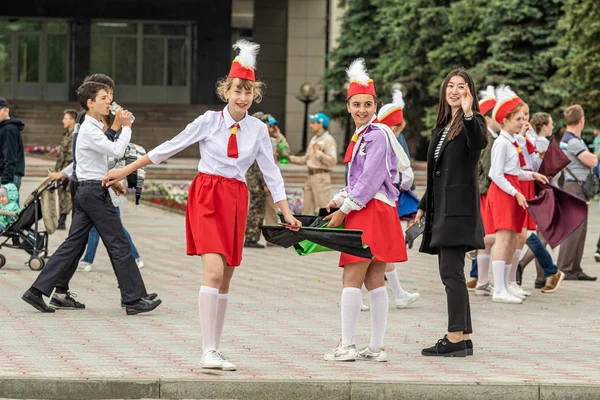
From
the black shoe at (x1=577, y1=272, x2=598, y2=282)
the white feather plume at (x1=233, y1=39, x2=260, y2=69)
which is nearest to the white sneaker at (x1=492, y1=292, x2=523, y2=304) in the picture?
the black shoe at (x1=577, y1=272, x2=598, y2=282)

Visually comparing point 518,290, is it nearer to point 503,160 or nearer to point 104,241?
point 503,160

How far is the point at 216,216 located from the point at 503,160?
4340 millimetres

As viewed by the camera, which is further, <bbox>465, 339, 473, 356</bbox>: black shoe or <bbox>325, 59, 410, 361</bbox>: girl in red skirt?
<bbox>465, 339, 473, 356</bbox>: black shoe

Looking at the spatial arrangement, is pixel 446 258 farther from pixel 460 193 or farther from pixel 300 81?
pixel 300 81

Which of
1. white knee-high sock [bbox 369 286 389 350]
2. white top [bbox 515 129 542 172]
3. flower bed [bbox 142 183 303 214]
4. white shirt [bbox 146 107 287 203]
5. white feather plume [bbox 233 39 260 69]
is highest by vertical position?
white feather plume [bbox 233 39 260 69]

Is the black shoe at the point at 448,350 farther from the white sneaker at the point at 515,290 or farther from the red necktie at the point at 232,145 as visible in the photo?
the white sneaker at the point at 515,290

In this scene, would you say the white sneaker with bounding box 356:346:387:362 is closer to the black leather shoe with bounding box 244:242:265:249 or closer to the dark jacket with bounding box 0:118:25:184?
the dark jacket with bounding box 0:118:25:184

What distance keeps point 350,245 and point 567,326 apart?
9.74 ft

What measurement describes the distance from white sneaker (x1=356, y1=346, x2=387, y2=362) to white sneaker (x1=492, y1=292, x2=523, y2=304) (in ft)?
11.9

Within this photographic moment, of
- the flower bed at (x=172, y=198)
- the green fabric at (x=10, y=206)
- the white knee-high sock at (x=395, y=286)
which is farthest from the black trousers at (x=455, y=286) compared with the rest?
the flower bed at (x=172, y=198)

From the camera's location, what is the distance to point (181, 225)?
70.0 feet

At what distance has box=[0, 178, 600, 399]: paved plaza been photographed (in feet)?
23.1

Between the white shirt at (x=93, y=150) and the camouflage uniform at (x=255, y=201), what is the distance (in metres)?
7.29

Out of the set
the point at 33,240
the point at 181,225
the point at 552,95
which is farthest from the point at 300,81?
the point at 33,240
